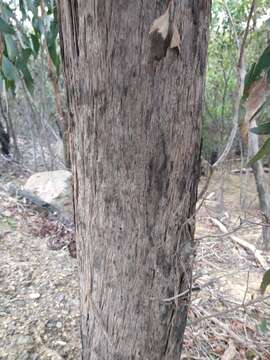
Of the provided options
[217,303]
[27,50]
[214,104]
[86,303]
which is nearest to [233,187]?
[214,104]

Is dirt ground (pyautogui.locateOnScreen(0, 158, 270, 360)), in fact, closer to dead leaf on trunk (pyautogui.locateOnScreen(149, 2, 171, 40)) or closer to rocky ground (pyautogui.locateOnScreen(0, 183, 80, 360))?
rocky ground (pyautogui.locateOnScreen(0, 183, 80, 360))

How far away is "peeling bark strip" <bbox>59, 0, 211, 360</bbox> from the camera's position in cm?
51

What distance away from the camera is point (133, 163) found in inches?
22.1

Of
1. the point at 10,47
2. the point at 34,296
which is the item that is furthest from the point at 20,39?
the point at 34,296

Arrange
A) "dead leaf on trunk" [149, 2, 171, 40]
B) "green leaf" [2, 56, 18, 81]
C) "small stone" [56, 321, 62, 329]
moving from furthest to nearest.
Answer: "small stone" [56, 321, 62, 329] < "green leaf" [2, 56, 18, 81] < "dead leaf on trunk" [149, 2, 171, 40]

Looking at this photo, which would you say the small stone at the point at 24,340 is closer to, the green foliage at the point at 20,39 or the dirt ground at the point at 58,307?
the dirt ground at the point at 58,307

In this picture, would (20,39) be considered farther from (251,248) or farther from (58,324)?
(251,248)

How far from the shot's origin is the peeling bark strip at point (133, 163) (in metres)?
0.51

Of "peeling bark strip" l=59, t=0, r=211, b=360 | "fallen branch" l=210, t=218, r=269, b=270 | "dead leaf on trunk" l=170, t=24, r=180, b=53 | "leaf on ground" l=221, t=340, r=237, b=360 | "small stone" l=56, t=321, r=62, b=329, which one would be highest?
"dead leaf on trunk" l=170, t=24, r=180, b=53

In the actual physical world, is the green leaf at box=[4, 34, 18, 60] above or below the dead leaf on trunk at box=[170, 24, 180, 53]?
above

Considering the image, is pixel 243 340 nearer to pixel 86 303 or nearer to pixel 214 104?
pixel 86 303

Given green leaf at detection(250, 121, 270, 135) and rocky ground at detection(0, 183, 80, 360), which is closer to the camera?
green leaf at detection(250, 121, 270, 135)

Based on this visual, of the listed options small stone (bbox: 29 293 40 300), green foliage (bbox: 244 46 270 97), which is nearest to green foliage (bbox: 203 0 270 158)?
green foliage (bbox: 244 46 270 97)

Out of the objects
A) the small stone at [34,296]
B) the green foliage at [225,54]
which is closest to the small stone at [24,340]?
the small stone at [34,296]
